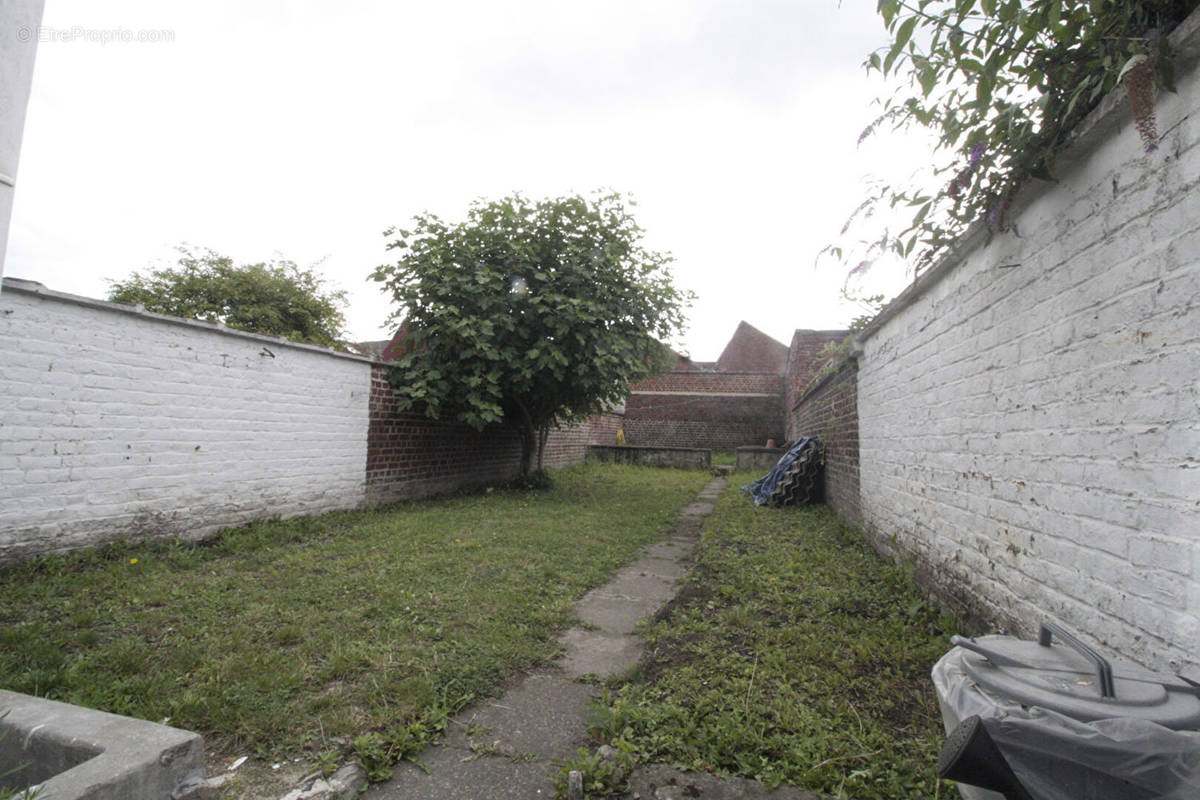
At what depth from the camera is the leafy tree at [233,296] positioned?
20.9 meters

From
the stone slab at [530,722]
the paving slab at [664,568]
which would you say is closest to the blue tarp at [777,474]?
→ the paving slab at [664,568]

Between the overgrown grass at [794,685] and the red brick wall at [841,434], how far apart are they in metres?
1.59

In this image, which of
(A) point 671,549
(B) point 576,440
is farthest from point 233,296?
(A) point 671,549

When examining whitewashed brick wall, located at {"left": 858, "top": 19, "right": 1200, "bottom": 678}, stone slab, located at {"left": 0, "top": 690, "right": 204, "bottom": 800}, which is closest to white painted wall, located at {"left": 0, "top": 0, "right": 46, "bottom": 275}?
stone slab, located at {"left": 0, "top": 690, "right": 204, "bottom": 800}

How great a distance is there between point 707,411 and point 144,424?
625 inches

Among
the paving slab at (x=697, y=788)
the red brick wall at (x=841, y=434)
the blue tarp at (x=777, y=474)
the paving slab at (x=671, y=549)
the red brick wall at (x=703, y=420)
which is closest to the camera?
the paving slab at (x=697, y=788)

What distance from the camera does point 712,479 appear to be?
12.1 meters

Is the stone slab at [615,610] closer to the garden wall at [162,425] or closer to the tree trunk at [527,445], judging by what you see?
the garden wall at [162,425]

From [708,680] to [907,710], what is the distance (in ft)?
2.48

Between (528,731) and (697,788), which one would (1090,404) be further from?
(528,731)

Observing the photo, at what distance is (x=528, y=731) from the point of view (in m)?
2.04

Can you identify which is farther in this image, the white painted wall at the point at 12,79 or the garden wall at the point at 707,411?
the garden wall at the point at 707,411

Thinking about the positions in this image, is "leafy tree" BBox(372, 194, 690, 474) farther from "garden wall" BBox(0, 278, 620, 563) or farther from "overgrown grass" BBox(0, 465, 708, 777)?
"overgrown grass" BBox(0, 465, 708, 777)

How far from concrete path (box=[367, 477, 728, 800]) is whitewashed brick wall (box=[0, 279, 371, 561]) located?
349 centimetres
